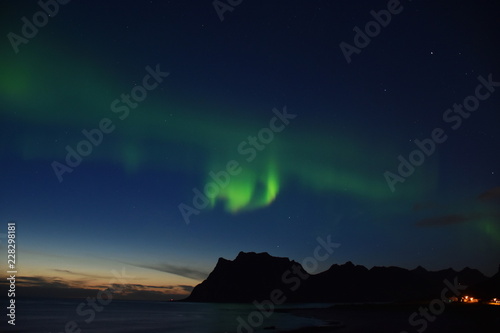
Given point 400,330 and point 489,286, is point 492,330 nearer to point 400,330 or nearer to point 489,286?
point 400,330

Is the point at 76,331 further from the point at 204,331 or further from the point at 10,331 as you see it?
the point at 204,331

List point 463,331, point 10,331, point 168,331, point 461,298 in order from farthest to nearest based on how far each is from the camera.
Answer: point 461,298
point 168,331
point 10,331
point 463,331

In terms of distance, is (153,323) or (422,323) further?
(153,323)

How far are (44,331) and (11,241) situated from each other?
44377mm

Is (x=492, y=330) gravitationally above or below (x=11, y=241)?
below

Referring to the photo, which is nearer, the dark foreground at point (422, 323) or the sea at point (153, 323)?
the dark foreground at point (422, 323)

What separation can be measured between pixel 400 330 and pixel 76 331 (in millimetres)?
47448

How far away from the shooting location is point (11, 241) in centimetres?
2031

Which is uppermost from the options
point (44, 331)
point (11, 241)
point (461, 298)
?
point (11, 241)

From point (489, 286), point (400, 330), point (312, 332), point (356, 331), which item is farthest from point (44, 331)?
point (489, 286)

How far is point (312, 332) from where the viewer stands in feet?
143

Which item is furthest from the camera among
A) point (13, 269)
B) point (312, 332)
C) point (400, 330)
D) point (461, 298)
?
point (461, 298)

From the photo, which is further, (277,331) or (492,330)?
(277,331)

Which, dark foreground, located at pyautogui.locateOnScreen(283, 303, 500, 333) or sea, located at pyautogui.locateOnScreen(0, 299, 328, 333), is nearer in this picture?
dark foreground, located at pyautogui.locateOnScreen(283, 303, 500, 333)
